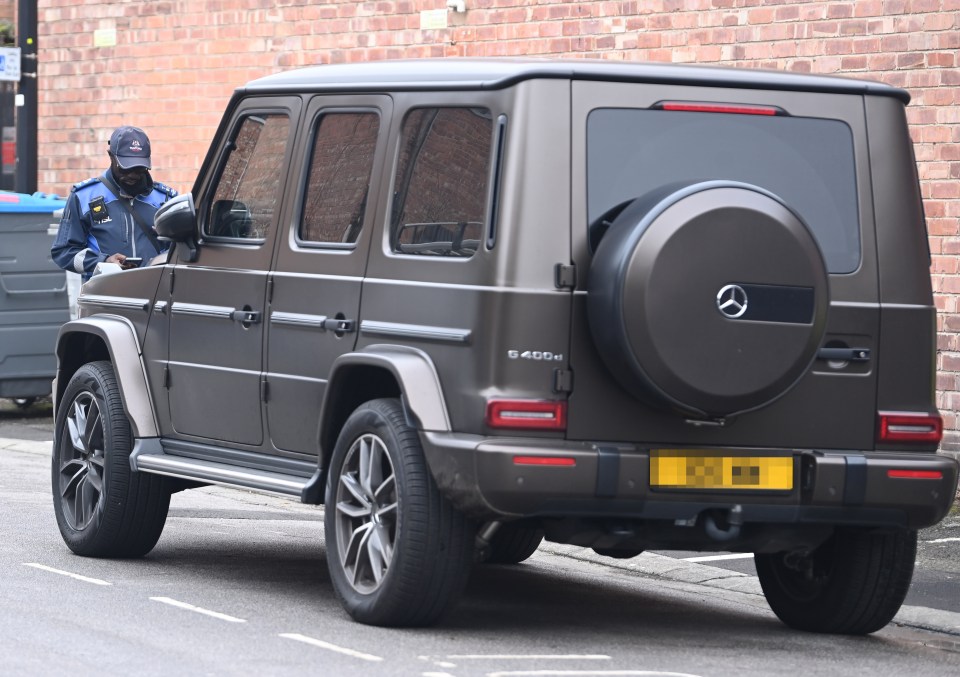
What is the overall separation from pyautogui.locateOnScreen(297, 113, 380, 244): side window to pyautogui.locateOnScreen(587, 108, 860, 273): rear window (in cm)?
100

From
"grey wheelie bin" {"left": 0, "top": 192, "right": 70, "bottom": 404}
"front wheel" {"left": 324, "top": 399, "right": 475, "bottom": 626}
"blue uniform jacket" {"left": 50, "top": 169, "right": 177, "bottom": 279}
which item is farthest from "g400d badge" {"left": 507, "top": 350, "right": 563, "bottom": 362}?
"grey wheelie bin" {"left": 0, "top": 192, "right": 70, "bottom": 404}

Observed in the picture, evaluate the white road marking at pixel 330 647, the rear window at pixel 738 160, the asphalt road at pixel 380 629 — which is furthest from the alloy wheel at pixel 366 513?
the rear window at pixel 738 160

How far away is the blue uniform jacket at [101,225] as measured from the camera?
10.3 meters

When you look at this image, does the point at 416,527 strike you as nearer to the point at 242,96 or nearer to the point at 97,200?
the point at 242,96

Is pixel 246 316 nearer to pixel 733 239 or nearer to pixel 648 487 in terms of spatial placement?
pixel 648 487

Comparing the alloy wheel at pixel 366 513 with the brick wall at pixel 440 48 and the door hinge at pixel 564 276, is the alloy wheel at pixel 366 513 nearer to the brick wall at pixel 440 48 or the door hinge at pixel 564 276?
the door hinge at pixel 564 276

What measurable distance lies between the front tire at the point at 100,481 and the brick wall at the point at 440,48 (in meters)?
4.74

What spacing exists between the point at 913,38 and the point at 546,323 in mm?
5353

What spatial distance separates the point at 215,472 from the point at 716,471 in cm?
214

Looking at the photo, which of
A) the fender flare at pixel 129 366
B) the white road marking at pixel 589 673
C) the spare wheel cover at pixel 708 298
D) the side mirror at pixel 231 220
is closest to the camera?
the white road marking at pixel 589 673

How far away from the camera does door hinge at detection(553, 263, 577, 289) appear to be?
6.49 m

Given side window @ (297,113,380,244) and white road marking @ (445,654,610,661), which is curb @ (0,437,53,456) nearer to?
side window @ (297,113,380,244)

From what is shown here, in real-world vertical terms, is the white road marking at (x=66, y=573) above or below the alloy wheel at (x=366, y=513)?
below

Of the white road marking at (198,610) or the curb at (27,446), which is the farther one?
the curb at (27,446)
